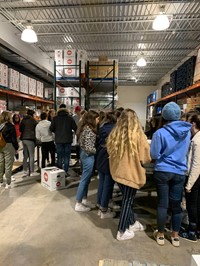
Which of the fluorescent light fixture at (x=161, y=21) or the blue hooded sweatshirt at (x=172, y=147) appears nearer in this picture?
the blue hooded sweatshirt at (x=172, y=147)

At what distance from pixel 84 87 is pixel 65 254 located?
470 cm

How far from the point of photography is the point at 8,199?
3807 mm

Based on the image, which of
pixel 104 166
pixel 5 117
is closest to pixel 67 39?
pixel 5 117

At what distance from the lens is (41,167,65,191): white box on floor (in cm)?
427

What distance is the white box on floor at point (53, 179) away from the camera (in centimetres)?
427

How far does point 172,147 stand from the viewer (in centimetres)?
233

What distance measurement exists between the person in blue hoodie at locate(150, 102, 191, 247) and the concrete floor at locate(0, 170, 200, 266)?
564mm

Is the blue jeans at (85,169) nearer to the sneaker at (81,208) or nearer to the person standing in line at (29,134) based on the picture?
the sneaker at (81,208)

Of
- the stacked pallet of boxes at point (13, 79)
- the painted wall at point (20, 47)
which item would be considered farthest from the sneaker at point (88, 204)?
the painted wall at point (20, 47)

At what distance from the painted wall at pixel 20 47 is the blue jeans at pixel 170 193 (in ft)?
18.7

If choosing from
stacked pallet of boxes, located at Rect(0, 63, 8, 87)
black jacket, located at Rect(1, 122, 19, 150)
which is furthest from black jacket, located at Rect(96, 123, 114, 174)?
stacked pallet of boxes, located at Rect(0, 63, 8, 87)

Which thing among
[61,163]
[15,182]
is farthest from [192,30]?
[15,182]

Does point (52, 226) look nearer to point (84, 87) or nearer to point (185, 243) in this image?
point (185, 243)

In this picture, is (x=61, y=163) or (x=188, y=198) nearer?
(x=188, y=198)
